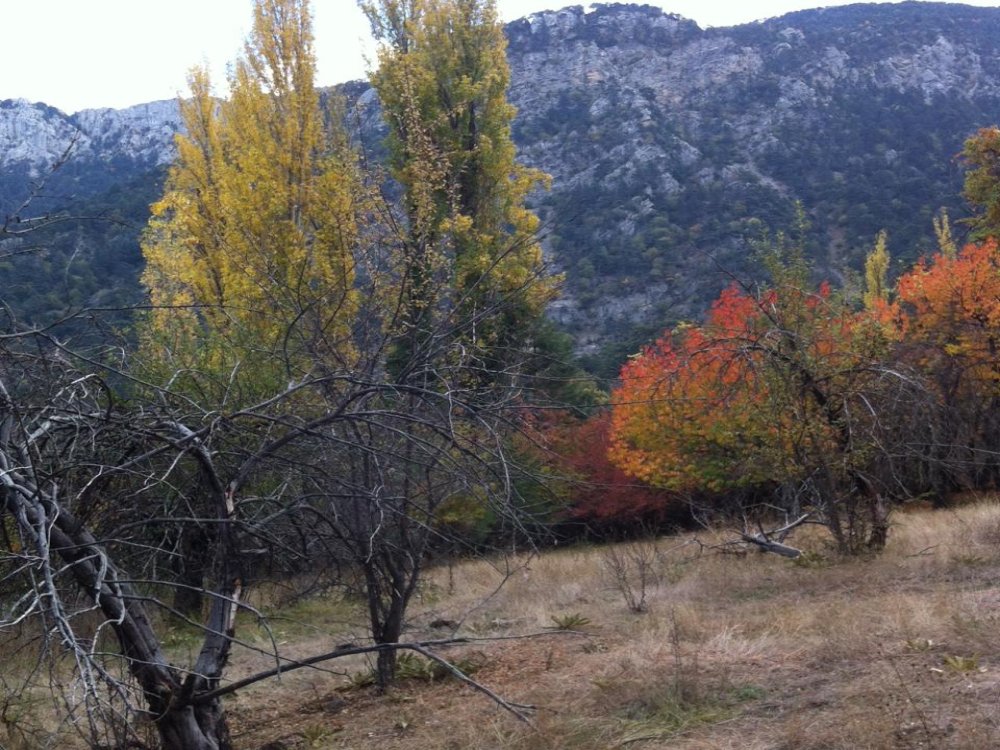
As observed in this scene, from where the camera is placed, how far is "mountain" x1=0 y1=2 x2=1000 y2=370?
51.7 metres

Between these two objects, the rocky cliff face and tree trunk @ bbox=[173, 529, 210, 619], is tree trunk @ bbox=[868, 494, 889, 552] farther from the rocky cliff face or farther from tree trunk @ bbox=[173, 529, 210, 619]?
the rocky cliff face

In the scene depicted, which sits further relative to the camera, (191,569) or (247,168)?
(247,168)

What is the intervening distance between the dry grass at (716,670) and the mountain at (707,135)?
81.9 feet

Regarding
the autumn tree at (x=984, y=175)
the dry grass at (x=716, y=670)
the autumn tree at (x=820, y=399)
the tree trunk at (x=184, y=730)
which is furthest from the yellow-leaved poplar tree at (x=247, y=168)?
the autumn tree at (x=984, y=175)

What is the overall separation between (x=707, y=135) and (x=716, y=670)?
230 feet

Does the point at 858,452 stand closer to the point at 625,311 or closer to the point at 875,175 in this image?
the point at 625,311

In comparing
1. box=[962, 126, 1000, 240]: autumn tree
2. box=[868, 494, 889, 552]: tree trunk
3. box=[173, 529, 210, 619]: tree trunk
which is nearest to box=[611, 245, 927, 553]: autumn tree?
box=[868, 494, 889, 552]: tree trunk

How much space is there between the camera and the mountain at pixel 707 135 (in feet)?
170

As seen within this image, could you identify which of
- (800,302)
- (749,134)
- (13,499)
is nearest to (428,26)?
(800,302)

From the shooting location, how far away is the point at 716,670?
602 centimetres

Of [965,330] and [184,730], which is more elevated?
[184,730]

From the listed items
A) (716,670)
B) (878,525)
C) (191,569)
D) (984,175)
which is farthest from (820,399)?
(984,175)

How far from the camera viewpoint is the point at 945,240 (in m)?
34.8

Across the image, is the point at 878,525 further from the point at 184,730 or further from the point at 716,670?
the point at 184,730
